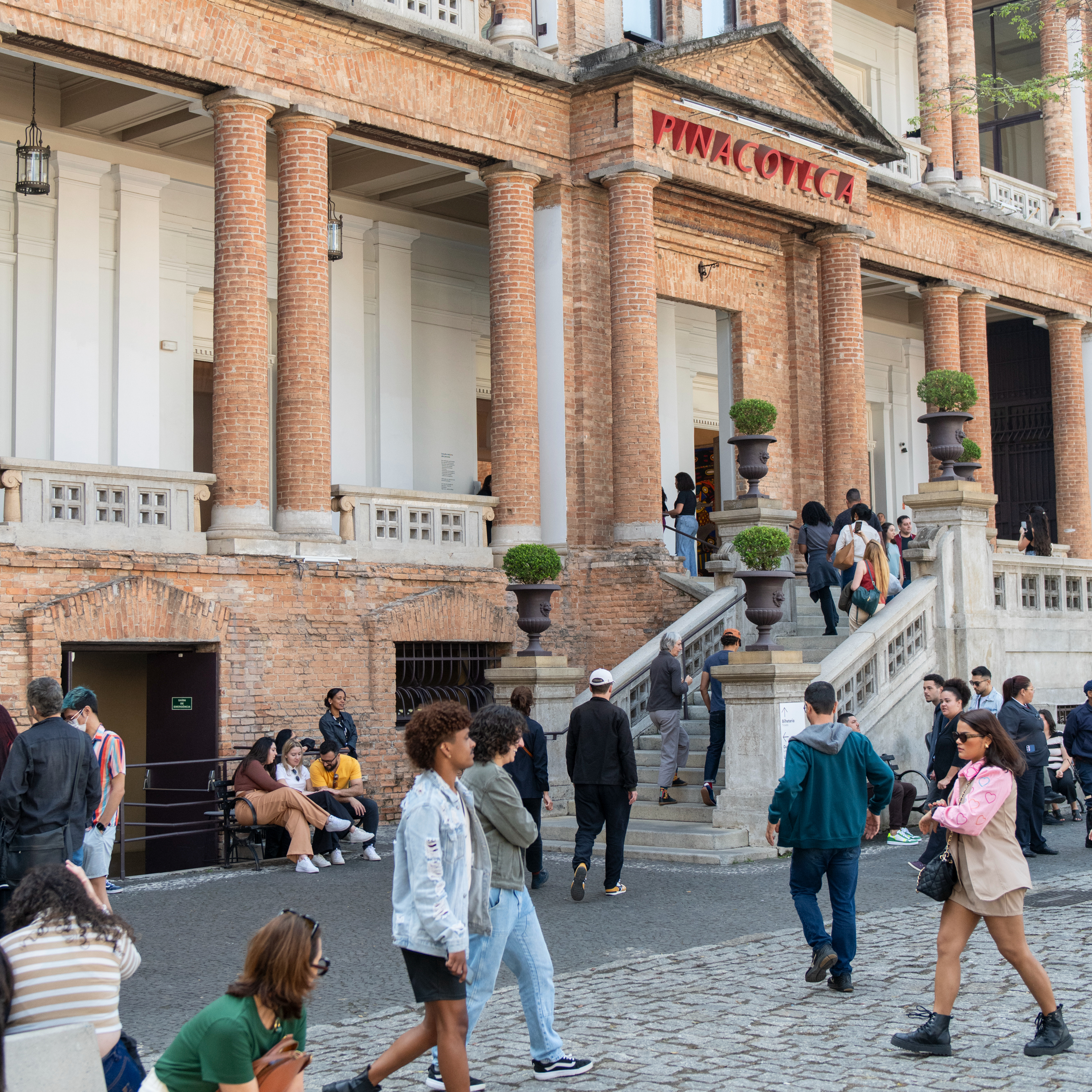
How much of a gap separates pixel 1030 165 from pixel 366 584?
78.4 ft

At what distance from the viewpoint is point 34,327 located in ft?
55.6

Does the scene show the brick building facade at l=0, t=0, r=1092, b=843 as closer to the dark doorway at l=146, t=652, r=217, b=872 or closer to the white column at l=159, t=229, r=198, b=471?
the white column at l=159, t=229, r=198, b=471

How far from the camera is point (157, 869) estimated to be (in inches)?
604

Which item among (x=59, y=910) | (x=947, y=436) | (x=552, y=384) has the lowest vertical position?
(x=59, y=910)

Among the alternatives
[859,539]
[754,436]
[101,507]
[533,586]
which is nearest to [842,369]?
[754,436]

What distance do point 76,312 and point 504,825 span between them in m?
Result: 12.8

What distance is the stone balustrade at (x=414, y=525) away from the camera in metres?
16.3

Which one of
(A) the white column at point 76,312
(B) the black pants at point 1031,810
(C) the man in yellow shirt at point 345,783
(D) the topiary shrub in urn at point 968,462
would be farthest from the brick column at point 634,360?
(B) the black pants at point 1031,810

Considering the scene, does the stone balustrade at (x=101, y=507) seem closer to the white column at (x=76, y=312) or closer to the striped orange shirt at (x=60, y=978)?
the white column at (x=76, y=312)

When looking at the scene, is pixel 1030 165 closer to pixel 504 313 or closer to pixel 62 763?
pixel 504 313

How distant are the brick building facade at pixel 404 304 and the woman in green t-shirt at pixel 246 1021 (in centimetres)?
946

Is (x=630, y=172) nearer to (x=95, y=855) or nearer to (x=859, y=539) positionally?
(x=859, y=539)

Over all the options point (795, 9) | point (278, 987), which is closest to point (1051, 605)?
point (795, 9)

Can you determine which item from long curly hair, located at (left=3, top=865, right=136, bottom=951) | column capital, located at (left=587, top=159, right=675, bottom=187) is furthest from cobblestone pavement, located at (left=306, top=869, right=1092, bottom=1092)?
column capital, located at (left=587, top=159, right=675, bottom=187)
